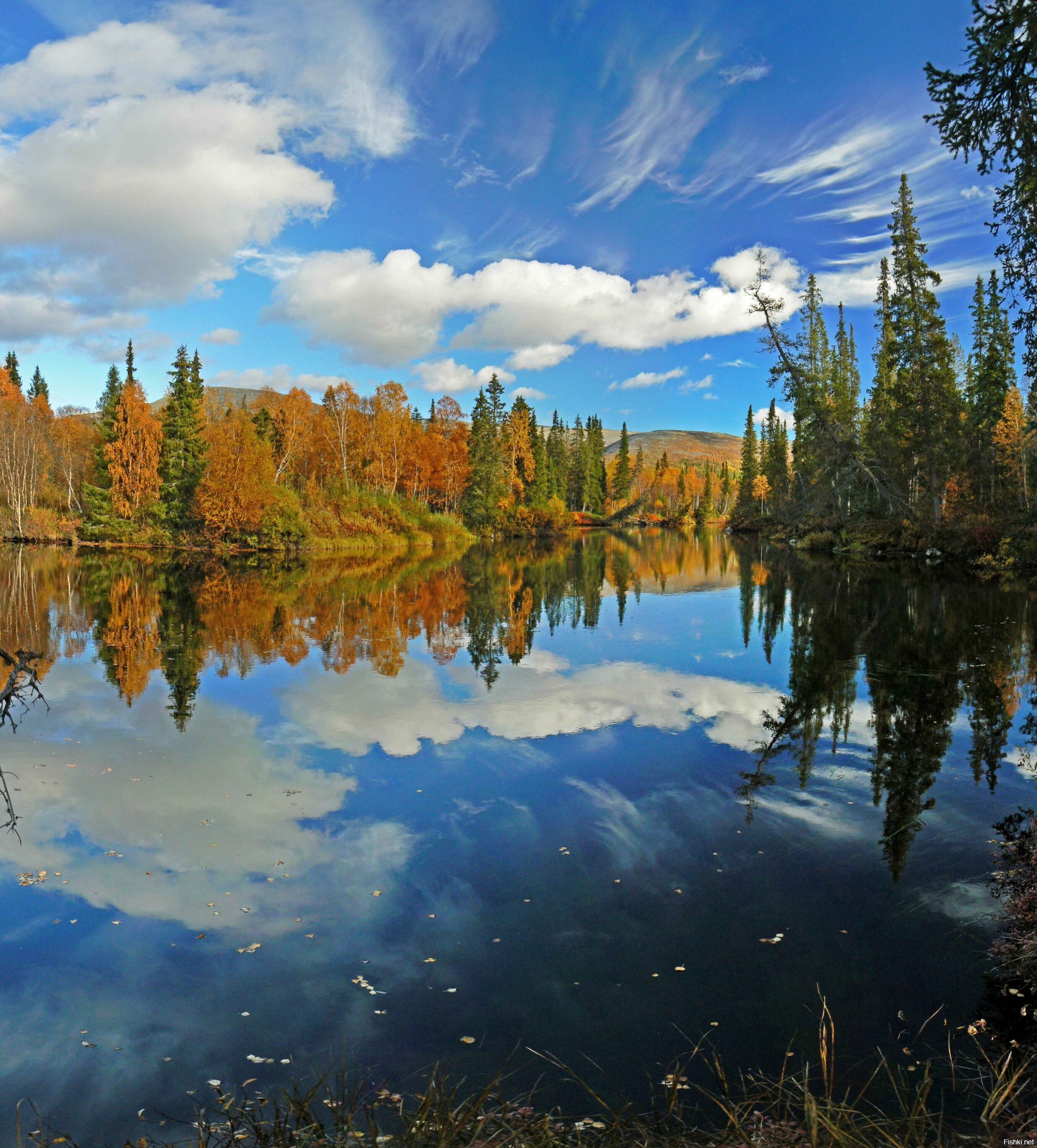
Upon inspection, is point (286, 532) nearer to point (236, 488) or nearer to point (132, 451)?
point (236, 488)

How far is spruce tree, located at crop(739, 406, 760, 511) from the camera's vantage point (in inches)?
3846

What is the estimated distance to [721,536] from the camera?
78.1m

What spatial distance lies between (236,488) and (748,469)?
74.3 m

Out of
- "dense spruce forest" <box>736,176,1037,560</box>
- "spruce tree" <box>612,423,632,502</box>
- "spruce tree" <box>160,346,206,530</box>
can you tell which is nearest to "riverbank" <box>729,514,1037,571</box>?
"dense spruce forest" <box>736,176,1037,560</box>

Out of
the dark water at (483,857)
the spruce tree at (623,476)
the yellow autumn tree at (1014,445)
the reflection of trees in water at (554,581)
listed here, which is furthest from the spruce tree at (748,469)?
the dark water at (483,857)

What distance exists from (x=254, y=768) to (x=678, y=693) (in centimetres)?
675

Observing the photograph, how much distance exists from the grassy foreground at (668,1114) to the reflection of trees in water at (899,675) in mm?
2691

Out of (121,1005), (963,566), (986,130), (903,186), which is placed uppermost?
(903,186)

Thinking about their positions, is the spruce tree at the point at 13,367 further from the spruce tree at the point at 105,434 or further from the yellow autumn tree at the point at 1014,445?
the yellow autumn tree at the point at 1014,445

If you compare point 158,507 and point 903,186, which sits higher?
point 903,186

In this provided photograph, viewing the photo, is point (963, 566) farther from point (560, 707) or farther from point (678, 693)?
point (560, 707)

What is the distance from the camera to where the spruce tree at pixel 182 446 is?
4522 cm

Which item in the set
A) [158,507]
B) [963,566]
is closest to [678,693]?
[963,566]

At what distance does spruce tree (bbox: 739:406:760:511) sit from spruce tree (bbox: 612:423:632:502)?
16.1 m
